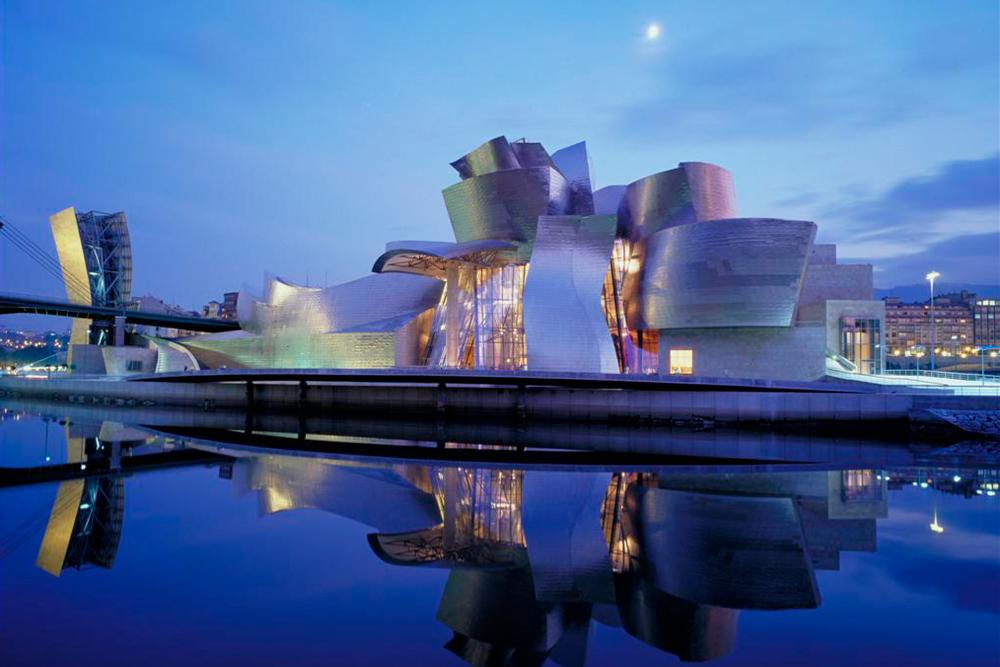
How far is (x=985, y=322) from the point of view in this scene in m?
112

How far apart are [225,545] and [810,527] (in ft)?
23.5

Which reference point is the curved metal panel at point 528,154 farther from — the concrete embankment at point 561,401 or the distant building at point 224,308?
the distant building at point 224,308

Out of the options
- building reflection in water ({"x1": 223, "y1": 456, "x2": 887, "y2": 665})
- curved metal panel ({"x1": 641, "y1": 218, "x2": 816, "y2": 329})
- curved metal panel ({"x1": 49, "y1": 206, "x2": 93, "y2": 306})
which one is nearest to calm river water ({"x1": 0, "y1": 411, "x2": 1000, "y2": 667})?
building reflection in water ({"x1": 223, "y1": 456, "x2": 887, "y2": 665})

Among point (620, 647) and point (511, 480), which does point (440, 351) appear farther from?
point (620, 647)

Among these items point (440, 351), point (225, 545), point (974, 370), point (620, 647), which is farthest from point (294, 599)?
point (974, 370)

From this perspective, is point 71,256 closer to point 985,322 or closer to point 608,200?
point 608,200

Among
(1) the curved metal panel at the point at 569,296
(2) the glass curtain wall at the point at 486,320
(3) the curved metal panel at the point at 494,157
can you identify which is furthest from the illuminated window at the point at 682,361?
(3) the curved metal panel at the point at 494,157

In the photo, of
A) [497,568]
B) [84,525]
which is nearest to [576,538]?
[497,568]

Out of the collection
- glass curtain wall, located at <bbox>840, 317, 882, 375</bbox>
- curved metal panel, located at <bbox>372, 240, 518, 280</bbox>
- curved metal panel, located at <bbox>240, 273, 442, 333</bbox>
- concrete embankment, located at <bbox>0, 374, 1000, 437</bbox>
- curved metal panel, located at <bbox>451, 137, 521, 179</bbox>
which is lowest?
concrete embankment, located at <bbox>0, 374, 1000, 437</bbox>

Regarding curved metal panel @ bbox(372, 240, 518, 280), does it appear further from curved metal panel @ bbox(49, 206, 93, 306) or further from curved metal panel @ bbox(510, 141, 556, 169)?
curved metal panel @ bbox(49, 206, 93, 306)

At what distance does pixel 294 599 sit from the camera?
6.61 m

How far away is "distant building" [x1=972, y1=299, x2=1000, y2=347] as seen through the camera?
11156 centimetres

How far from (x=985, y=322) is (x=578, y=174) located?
106 metres

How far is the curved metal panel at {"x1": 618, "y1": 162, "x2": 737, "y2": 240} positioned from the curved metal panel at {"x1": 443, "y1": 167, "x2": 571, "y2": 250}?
3.28 metres
